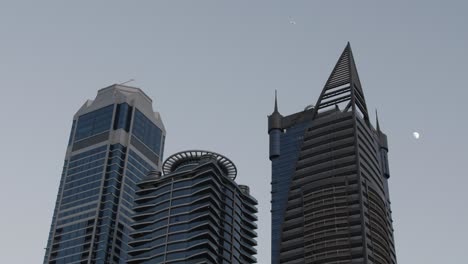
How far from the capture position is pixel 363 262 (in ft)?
644

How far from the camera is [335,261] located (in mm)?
199875

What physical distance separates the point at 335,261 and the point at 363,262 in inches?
322
